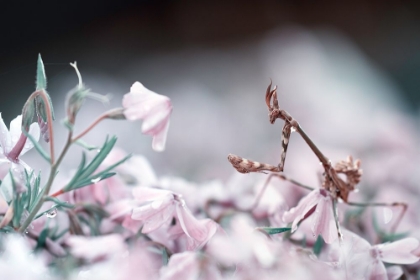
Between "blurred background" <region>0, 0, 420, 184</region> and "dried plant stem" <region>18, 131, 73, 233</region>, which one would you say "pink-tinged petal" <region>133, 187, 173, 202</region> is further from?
"blurred background" <region>0, 0, 420, 184</region>

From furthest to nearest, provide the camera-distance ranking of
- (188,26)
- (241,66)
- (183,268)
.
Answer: (188,26) → (241,66) → (183,268)

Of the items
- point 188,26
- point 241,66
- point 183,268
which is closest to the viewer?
point 183,268

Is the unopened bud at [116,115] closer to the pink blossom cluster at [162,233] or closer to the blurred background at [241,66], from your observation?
the pink blossom cluster at [162,233]

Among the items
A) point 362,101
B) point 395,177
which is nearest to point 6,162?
point 395,177

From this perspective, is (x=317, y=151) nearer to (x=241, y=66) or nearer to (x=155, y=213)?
(x=155, y=213)

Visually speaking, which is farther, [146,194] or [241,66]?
[241,66]

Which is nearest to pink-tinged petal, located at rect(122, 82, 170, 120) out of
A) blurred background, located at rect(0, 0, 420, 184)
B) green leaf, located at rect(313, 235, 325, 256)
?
green leaf, located at rect(313, 235, 325, 256)

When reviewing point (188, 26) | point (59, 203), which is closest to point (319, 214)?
point (59, 203)
